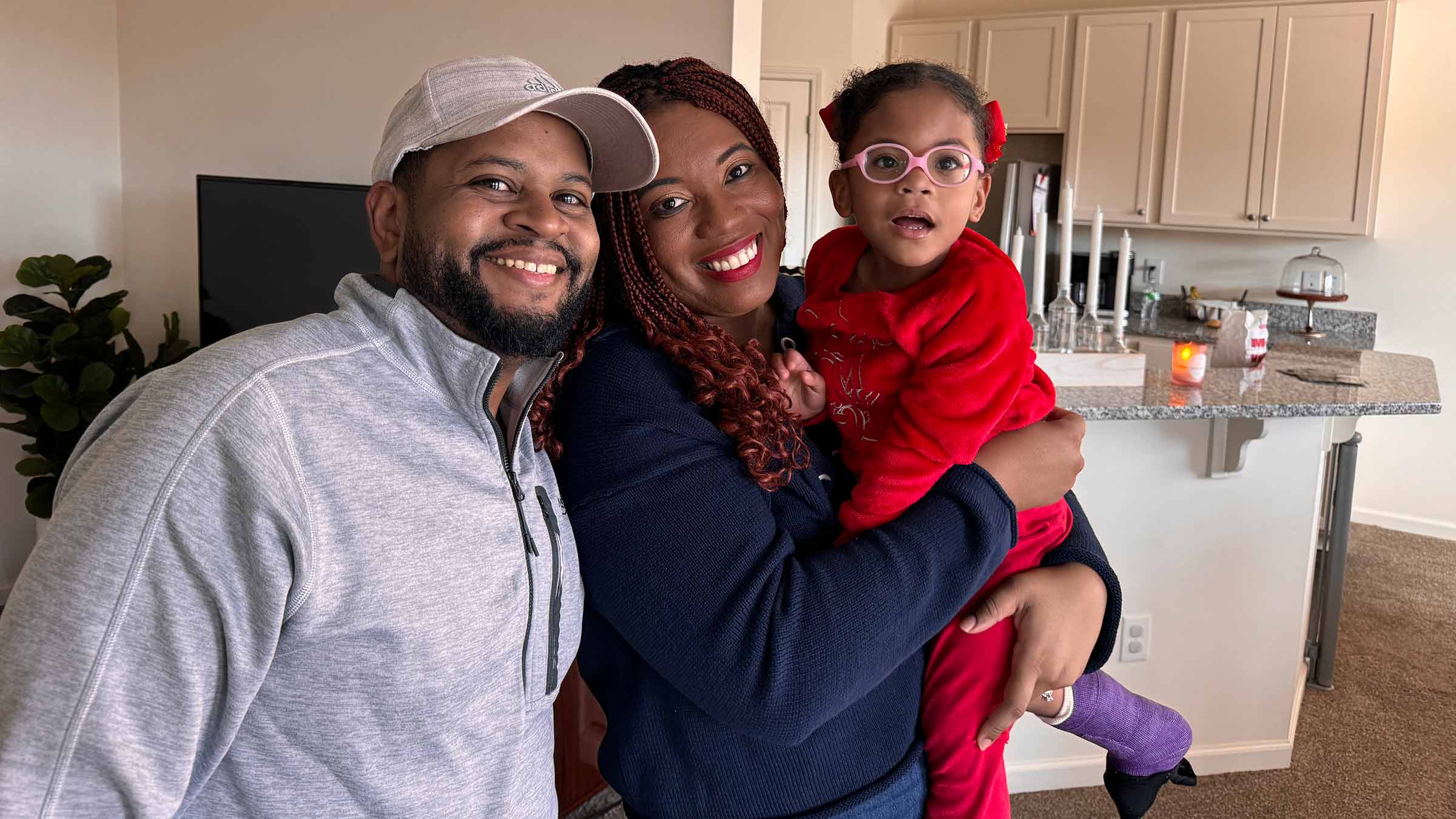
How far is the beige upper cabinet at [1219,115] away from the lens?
5.09m

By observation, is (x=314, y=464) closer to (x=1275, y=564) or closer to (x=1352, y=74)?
(x=1275, y=564)

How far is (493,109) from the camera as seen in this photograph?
991 millimetres

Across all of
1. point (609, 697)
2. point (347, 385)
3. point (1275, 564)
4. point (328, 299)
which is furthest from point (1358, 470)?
point (347, 385)

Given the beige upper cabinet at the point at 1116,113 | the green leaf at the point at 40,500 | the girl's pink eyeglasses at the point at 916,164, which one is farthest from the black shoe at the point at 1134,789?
the beige upper cabinet at the point at 1116,113

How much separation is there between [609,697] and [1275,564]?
2259 millimetres

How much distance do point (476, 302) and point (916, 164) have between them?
2.25ft

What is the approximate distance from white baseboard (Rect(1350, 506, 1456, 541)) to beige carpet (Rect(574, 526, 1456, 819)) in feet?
3.39

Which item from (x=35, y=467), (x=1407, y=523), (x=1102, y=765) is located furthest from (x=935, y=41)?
(x=35, y=467)

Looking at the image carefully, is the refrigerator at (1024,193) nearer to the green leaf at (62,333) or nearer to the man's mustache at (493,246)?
the green leaf at (62,333)

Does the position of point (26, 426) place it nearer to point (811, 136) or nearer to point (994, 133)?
point (994, 133)

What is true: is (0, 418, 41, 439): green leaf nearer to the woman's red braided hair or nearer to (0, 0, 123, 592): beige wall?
(0, 0, 123, 592): beige wall

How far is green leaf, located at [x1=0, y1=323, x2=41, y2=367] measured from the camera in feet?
9.46

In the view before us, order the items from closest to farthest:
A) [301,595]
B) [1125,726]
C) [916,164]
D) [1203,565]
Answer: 1. [301,595]
2. [916,164]
3. [1125,726]
4. [1203,565]

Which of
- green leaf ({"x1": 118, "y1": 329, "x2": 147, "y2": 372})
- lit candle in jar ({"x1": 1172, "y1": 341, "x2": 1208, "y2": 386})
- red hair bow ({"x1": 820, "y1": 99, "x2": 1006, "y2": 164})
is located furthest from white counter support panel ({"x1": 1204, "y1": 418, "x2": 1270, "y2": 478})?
green leaf ({"x1": 118, "y1": 329, "x2": 147, "y2": 372})
